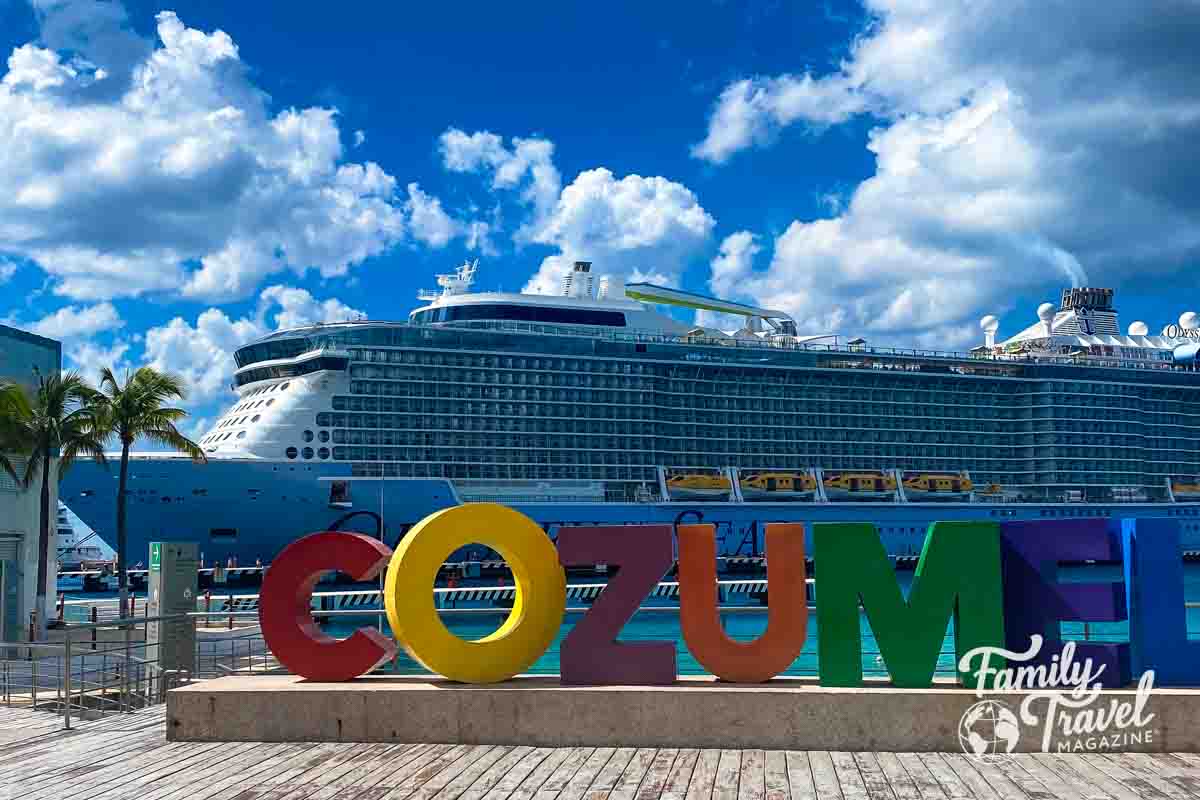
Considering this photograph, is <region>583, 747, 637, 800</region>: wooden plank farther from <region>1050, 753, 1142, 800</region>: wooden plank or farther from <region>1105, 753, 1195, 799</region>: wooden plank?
<region>1105, 753, 1195, 799</region>: wooden plank

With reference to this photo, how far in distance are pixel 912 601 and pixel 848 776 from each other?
7.51 feet

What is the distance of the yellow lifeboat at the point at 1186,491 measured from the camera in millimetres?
72688

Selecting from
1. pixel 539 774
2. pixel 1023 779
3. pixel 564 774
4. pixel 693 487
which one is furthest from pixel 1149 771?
pixel 693 487

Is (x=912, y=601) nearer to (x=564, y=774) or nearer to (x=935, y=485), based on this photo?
(x=564, y=774)

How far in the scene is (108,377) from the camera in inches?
1283

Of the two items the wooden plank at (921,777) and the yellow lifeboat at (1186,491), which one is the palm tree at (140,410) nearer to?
the wooden plank at (921,777)

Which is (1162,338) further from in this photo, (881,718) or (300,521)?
(881,718)

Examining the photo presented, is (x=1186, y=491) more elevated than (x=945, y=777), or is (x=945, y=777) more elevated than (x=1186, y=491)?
(x=1186, y=491)

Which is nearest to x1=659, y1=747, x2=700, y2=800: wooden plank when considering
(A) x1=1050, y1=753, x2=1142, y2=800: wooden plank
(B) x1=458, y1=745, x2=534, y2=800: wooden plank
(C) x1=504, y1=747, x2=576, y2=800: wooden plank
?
(C) x1=504, y1=747, x2=576, y2=800: wooden plank

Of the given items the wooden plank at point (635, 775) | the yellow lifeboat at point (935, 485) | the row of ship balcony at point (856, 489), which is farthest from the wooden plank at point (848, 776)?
the yellow lifeboat at point (935, 485)

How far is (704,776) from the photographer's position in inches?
346

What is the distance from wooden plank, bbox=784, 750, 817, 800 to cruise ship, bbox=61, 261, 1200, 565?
35306 mm

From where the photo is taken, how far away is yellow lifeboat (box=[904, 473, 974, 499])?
211ft

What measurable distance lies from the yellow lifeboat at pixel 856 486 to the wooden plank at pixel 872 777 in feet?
176
